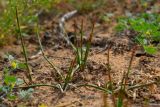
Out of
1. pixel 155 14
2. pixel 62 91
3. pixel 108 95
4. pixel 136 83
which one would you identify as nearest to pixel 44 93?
pixel 62 91

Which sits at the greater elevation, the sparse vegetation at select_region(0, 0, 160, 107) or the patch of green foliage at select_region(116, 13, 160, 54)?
the patch of green foliage at select_region(116, 13, 160, 54)

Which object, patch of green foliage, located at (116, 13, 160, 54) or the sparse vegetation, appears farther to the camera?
patch of green foliage, located at (116, 13, 160, 54)

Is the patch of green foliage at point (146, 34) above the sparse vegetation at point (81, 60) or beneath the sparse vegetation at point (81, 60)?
above

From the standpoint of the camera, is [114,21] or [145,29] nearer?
[145,29]

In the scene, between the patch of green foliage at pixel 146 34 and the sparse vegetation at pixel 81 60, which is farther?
the patch of green foliage at pixel 146 34

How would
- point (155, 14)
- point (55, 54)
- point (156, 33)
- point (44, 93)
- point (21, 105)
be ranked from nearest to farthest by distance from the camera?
point (21, 105)
point (44, 93)
point (156, 33)
point (55, 54)
point (155, 14)

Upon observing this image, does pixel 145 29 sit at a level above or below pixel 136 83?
above

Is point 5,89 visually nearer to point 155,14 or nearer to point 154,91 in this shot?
point 154,91

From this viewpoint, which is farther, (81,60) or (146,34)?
(146,34)

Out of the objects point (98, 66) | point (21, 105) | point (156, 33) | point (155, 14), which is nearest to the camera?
point (21, 105)
